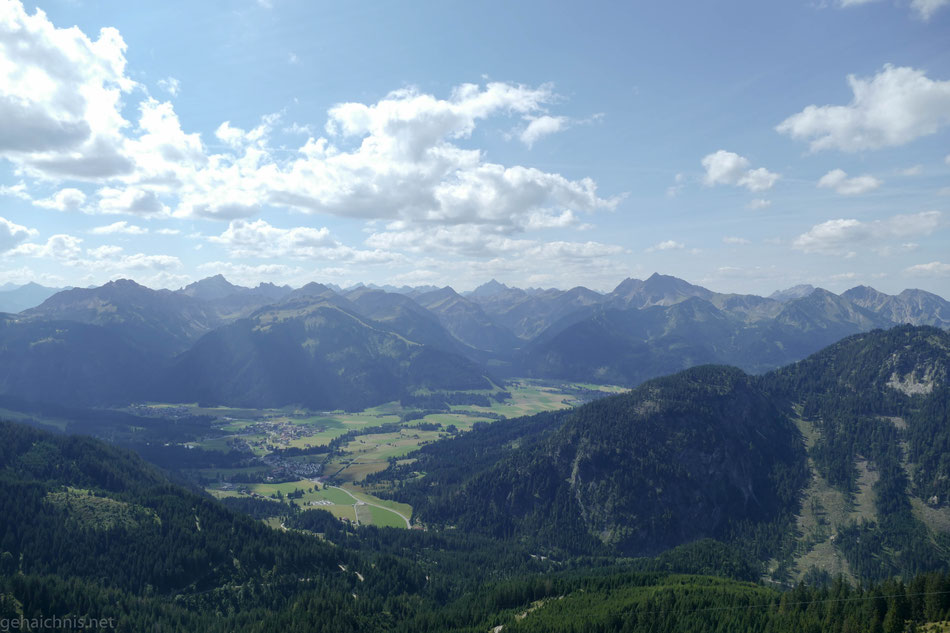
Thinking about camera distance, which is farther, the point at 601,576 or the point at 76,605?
the point at 601,576

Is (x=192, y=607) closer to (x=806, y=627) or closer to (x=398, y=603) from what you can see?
(x=398, y=603)

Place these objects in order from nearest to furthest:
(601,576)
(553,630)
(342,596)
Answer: (553,630)
(342,596)
(601,576)

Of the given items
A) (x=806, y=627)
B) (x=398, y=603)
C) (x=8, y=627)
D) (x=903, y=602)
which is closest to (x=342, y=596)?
(x=398, y=603)

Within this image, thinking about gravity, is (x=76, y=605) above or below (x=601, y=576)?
above

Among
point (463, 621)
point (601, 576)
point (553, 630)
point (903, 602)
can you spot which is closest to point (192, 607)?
point (463, 621)

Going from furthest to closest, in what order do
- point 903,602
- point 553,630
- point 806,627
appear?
point 553,630 → point 806,627 → point 903,602

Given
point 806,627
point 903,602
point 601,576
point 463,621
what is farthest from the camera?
point 601,576

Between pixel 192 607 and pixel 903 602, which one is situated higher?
pixel 903 602

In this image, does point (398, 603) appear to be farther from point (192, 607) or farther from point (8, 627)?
point (8, 627)

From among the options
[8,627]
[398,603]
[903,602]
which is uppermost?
[903,602]
